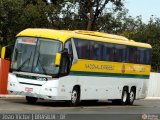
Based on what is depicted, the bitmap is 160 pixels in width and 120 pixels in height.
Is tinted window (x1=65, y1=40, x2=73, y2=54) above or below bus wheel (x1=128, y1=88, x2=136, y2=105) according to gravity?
above

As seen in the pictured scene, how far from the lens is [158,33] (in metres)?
62.7

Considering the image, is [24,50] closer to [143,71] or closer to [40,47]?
[40,47]

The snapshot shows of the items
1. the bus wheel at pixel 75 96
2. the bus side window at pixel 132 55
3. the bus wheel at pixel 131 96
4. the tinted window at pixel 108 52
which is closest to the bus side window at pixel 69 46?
the bus wheel at pixel 75 96

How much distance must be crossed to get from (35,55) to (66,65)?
1345 millimetres

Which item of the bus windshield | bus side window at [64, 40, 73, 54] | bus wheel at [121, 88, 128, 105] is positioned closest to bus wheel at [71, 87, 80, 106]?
bus side window at [64, 40, 73, 54]

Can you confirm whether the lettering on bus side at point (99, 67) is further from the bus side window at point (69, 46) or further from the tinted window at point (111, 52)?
the bus side window at point (69, 46)

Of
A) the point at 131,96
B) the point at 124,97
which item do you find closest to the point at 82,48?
the point at 124,97

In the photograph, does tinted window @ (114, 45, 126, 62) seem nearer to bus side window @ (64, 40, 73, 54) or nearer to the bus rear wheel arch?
the bus rear wheel arch

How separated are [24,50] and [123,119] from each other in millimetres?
7647

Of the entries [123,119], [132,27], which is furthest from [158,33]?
[123,119]

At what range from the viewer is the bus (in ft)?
84.0

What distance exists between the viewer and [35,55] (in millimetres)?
25875

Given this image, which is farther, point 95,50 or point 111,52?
point 111,52

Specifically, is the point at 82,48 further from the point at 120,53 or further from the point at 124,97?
the point at 124,97
